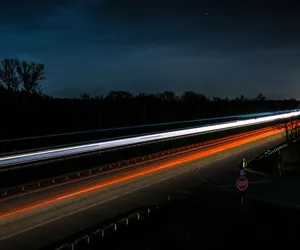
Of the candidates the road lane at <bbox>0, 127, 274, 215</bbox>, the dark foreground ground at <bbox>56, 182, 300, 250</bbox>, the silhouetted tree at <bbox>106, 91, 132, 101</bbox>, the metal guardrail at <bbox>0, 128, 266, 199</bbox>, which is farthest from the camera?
the silhouetted tree at <bbox>106, 91, 132, 101</bbox>

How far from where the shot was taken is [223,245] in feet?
46.3

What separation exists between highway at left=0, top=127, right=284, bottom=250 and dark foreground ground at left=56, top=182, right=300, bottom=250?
2310 millimetres

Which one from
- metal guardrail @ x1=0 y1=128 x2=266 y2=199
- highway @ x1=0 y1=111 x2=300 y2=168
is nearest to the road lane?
metal guardrail @ x1=0 y1=128 x2=266 y2=199

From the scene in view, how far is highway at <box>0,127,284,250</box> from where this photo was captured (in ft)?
53.9

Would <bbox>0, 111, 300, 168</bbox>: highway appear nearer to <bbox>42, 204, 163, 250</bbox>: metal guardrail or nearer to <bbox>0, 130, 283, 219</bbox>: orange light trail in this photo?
<bbox>0, 130, 283, 219</bbox>: orange light trail

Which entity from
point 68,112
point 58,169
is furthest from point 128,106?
point 58,169

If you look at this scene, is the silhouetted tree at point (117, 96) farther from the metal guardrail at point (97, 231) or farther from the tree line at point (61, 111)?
the metal guardrail at point (97, 231)

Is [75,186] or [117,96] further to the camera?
[117,96]

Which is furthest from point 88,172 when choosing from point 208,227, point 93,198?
point 208,227

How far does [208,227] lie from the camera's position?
16.3 m

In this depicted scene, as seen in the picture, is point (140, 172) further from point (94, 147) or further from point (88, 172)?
point (94, 147)

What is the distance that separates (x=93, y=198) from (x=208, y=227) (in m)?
8.00

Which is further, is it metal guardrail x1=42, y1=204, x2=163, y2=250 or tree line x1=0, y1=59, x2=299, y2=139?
tree line x1=0, y1=59, x2=299, y2=139

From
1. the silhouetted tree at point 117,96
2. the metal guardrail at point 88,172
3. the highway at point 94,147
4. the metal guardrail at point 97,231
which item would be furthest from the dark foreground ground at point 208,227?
the silhouetted tree at point 117,96
